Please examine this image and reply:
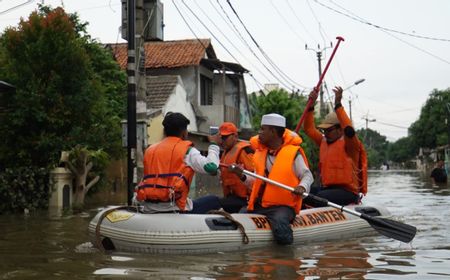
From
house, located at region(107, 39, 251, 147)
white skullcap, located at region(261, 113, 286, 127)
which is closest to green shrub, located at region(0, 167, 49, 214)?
white skullcap, located at region(261, 113, 286, 127)

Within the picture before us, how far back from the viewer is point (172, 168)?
674 cm

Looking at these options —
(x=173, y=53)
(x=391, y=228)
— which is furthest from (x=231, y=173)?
(x=173, y=53)

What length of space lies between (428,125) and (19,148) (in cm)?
5917

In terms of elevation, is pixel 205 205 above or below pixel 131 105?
below

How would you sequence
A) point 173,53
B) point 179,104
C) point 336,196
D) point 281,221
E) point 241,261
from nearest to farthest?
point 241,261, point 281,221, point 336,196, point 179,104, point 173,53

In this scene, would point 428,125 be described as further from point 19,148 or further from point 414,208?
point 19,148

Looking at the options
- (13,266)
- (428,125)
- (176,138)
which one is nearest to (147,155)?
(176,138)

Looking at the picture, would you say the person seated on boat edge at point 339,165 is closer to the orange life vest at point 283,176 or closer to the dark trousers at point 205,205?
the orange life vest at point 283,176

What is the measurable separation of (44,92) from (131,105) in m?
3.15

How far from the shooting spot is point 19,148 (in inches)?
527

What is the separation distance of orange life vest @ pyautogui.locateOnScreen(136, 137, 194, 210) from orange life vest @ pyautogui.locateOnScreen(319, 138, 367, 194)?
9.39 ft

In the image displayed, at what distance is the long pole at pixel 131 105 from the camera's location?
11008 mm

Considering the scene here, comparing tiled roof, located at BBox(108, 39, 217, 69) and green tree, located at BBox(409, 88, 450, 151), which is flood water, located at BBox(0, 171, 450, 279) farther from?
green tree, located at BBox(409, 88, 450, 151)

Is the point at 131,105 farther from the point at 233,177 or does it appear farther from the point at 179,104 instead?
the point at 179,104
